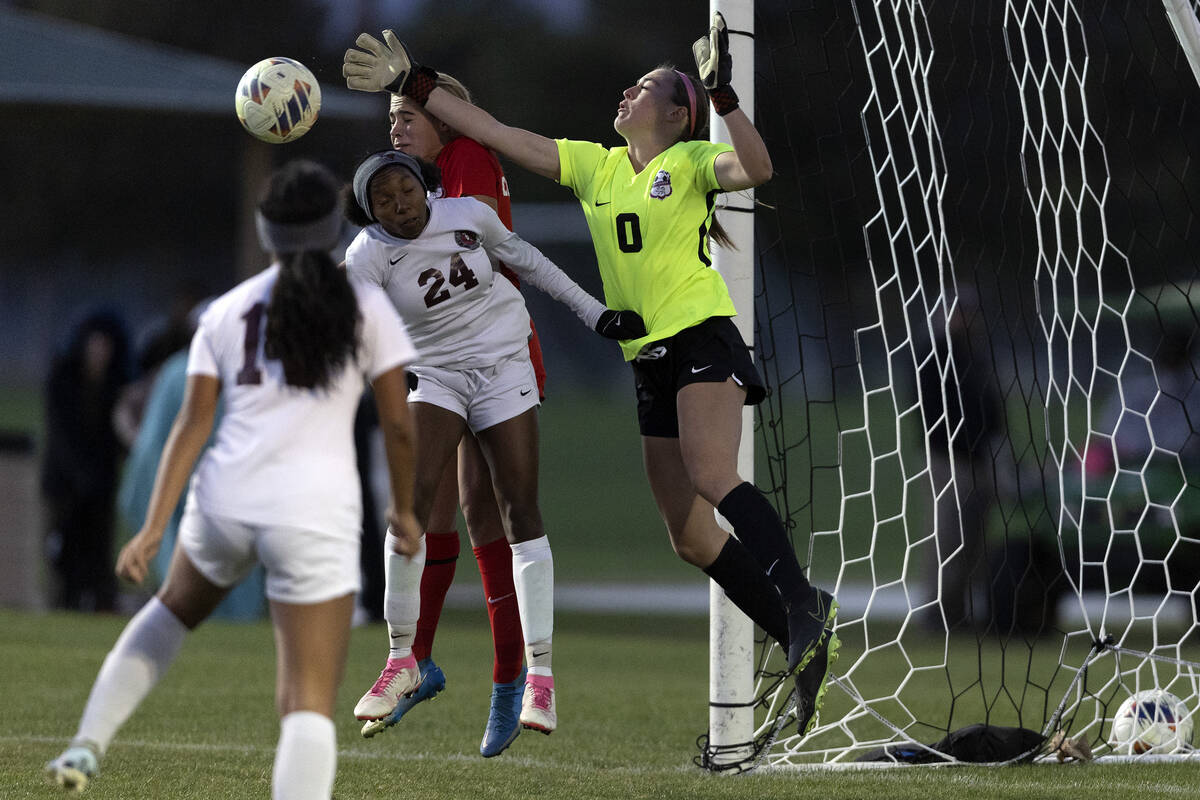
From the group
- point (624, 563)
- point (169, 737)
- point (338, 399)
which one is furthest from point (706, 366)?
point (624, 563)

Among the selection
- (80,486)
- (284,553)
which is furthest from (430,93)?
(80,486)

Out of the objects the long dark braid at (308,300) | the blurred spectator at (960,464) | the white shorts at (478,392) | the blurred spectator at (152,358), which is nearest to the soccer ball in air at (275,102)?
the white shorts at (478,392)

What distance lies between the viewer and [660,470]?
5445mm

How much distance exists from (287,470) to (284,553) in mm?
190

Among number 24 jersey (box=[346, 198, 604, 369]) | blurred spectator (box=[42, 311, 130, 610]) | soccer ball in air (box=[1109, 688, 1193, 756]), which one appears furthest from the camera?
blurred spectator (box=[42, 311, 130, 610])

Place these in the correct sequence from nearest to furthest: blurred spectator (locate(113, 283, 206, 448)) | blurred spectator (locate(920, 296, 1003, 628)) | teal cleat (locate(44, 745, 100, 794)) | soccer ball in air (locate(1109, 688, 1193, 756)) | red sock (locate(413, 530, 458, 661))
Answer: teal cleat (locate(44, 745, 100, 794))
red sock (locate(413, 530, 458, 661))
soccer ball in air (locate(1109, 688, 1193, 756))
blurred spectator (locate(920, 296, 1003, 628))
blurred spectator (locate(113, 283, 206, 448))

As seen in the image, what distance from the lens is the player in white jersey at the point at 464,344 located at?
5.27 metres

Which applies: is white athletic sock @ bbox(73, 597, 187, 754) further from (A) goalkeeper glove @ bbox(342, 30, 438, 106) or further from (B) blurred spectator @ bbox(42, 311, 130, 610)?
(B) blurred spectator @ bbox(42, 311, 130, 610)

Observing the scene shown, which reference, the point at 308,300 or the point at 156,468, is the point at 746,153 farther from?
the point at 156,468

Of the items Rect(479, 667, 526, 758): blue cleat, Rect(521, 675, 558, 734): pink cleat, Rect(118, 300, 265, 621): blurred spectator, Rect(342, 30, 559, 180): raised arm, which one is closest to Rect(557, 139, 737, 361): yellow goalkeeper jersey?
Rect(342, 30, 559, 180): raised arm

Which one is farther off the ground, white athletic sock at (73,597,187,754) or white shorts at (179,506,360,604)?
white shorts at (179,506,360,604)

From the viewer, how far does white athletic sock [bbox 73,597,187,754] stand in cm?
380

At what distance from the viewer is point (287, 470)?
3.71 m

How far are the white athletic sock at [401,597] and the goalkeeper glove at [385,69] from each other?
4.96 ft
